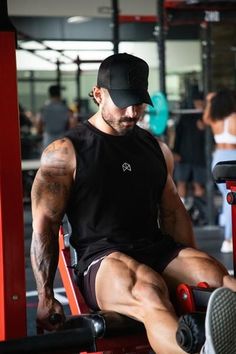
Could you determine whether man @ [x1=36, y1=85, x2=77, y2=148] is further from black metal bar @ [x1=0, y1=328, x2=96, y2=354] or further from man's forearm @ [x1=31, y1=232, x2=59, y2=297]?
black metal bar @ [x1=0, y1=328, x2=96, y2=354]

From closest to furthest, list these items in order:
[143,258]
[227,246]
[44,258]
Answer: [44,258], [143,258], [227,246]

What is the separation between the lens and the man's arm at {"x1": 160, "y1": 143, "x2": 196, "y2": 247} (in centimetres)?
276

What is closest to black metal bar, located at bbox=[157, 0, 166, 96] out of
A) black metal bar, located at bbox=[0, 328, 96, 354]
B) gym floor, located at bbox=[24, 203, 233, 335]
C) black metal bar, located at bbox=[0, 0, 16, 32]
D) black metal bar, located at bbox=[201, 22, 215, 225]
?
black metal bar, located at bbox=[201, 22, 215, 225]

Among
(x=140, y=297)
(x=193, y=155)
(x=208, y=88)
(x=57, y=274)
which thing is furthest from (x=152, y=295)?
(x=193, y=155)

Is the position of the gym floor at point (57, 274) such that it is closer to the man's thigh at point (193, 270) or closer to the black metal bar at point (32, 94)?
the man's thigh at point (193, 270)

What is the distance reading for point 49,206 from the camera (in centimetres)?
243

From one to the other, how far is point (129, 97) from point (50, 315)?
0.74m

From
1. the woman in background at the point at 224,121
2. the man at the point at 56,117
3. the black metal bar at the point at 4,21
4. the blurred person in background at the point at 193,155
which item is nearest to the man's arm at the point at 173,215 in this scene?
the black metal bar at the point at 4,21

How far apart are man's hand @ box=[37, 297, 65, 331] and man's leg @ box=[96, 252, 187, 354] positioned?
0.16 meters

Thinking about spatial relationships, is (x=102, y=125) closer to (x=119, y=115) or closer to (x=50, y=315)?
(x=119, y=115)

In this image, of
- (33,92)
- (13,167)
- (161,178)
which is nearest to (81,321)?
(13,167)

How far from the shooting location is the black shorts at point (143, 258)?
2.42 metres

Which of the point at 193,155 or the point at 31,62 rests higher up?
the point at 31,62

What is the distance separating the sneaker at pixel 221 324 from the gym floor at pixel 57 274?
194 cm
